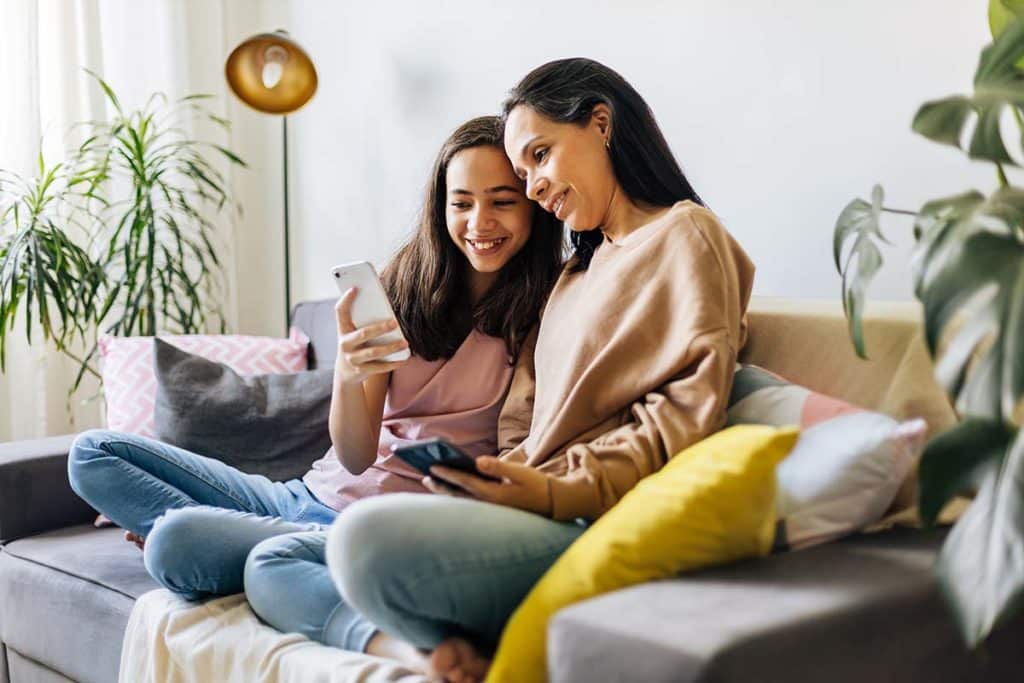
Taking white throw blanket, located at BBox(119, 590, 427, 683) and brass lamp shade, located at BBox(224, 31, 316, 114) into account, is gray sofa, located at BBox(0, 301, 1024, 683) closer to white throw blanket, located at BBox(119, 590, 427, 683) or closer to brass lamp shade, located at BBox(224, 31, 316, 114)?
white throw blanket, located at BBox(119, 590, 427, 683)

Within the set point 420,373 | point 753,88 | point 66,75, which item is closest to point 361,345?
point 420,373

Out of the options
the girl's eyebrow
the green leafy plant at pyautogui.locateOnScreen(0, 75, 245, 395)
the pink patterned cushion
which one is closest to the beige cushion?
the girl's eyebrow

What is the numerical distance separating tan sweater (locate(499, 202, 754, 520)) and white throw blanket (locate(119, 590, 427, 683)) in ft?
1.08

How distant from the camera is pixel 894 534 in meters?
1.38

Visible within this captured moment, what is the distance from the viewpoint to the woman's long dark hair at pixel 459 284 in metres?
2.04

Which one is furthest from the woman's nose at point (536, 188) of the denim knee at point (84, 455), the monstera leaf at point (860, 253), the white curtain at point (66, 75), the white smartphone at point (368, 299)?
the white curtain at point (66, 75)

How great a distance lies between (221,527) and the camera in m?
1.80

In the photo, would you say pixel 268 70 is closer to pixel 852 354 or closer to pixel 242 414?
pixel 242 414

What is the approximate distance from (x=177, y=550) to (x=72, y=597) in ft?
1.21

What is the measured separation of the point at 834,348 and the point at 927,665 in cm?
56

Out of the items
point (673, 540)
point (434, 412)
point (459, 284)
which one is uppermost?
point (459, 284)

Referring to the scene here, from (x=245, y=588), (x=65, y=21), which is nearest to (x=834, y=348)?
(x=245, y=588)

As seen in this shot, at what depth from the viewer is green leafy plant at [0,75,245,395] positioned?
2.87 metres

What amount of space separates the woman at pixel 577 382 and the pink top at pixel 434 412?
61mm
